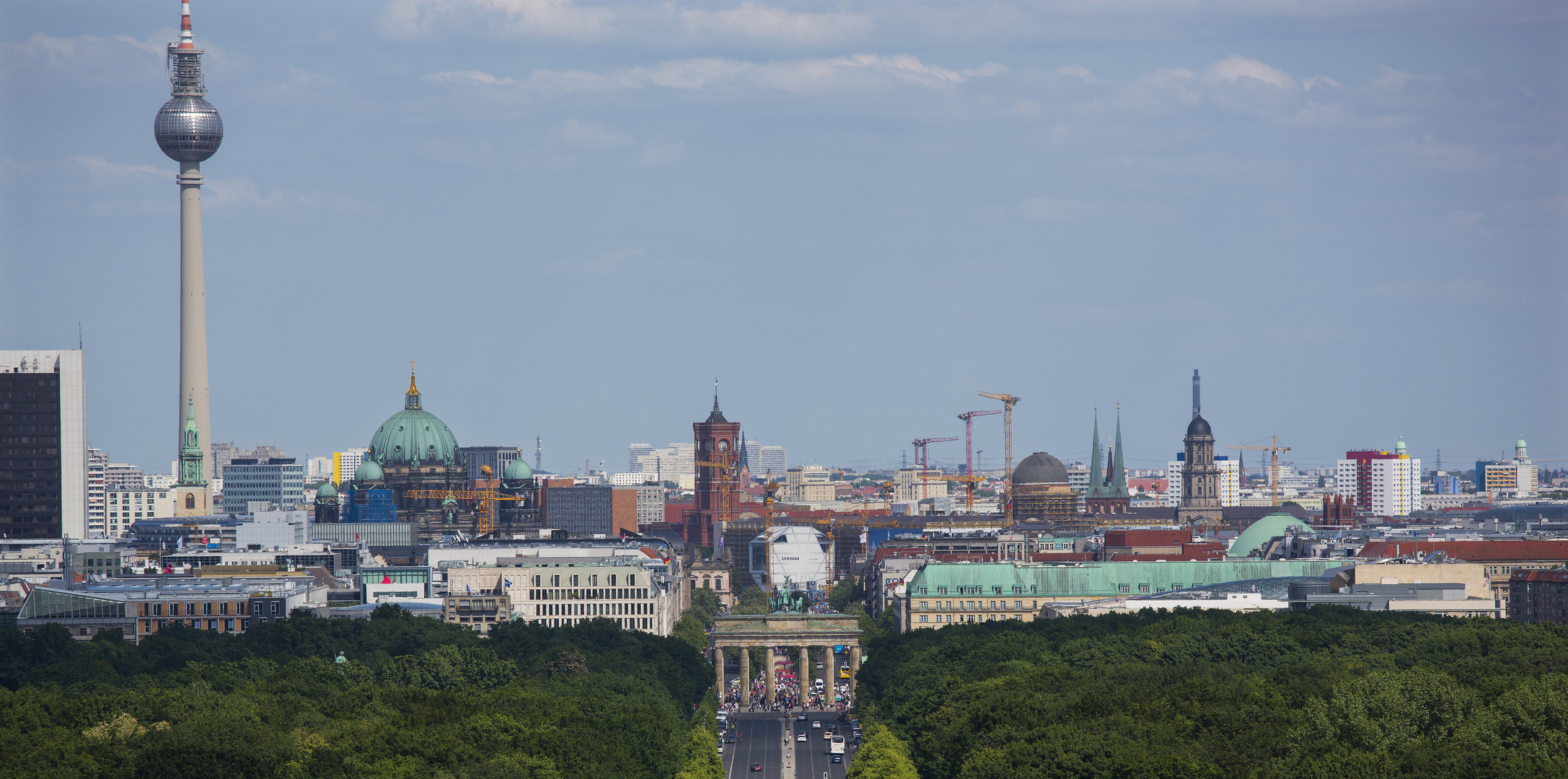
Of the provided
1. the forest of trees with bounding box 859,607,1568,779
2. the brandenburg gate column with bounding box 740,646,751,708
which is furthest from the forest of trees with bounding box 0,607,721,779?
the forest of trees with bounding box 859,607,1568,779

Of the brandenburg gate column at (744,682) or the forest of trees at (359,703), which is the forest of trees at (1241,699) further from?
the brandenburg gate column at (744,682)

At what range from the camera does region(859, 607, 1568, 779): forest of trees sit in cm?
9800

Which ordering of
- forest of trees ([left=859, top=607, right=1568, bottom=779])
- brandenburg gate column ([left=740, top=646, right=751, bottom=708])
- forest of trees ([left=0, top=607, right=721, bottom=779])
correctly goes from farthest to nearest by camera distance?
brandenburg gate column ([left=740, top=646, right=751, bottom=708]), forest of trees ([left=0, top=607, right=721, bottom=779]), forest of trees ([left=859, top=607, right=1568, bottom=779])

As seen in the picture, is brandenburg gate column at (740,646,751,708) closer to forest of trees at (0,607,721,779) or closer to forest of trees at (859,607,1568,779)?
forest of trees at (0,607,721,779)

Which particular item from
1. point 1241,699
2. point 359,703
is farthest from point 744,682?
point 1241,699

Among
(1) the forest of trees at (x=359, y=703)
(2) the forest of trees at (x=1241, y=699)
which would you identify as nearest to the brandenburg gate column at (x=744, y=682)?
(1) the forest of trees at (x=359, y=703)

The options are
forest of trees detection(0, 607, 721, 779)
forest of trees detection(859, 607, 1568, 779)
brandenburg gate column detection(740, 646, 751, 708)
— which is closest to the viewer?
forest of trees detection(859, 607, 1568, 779)

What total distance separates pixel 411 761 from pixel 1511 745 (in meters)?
42.2

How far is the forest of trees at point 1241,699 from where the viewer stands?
98.0 meters

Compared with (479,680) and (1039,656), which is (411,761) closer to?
(479,680)

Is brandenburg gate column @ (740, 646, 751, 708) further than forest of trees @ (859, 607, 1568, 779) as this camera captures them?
Yes

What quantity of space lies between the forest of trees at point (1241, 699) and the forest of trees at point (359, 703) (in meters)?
14.2

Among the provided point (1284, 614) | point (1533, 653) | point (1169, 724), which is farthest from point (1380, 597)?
point (1169, 724)

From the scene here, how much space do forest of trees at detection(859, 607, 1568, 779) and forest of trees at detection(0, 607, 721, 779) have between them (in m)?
14.2
